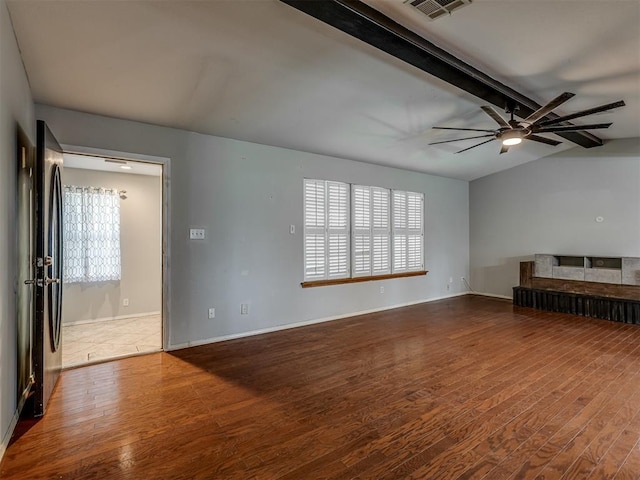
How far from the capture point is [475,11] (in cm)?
235

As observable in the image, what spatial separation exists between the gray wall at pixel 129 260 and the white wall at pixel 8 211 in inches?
110

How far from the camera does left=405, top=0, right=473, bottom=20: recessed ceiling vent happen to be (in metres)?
2.23

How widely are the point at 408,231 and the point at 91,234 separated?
5343mm

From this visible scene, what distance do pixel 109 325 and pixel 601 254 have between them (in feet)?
26.9

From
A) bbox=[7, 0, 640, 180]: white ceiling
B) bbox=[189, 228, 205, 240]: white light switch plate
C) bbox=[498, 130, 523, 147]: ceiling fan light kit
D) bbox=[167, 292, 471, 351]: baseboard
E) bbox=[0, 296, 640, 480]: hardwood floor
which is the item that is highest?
bbox=[7, 0, 640, 180]: white ceiling

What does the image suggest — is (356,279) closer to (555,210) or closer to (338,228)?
(338,228)

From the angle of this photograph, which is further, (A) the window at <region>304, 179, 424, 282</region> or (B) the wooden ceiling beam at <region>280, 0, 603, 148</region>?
(A) the window at <region>304, 179, 424, 282</region>

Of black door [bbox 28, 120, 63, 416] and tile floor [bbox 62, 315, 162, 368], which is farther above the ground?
black door [bbox 28, 120, 63, 416]

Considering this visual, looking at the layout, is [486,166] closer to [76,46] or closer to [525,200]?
[525,200]

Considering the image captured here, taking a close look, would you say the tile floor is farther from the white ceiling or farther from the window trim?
the white ceiling

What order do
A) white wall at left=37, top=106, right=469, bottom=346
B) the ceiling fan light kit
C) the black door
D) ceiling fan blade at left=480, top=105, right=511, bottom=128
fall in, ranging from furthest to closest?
white wall at left=37, top=106, right=469, bottom=346 → the ceiling fan light kit → ceiling fan blade at left=480, top=105, right=511, bottom=128 → the black door

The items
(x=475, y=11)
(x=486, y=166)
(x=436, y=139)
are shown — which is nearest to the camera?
(x=475, y=11)

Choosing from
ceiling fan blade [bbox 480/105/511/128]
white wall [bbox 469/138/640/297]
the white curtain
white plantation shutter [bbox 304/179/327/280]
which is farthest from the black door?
white wall [bbox 469/138/640/297]

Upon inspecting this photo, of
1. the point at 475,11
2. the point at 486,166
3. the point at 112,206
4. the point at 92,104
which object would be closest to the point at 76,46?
the point at 92,104
